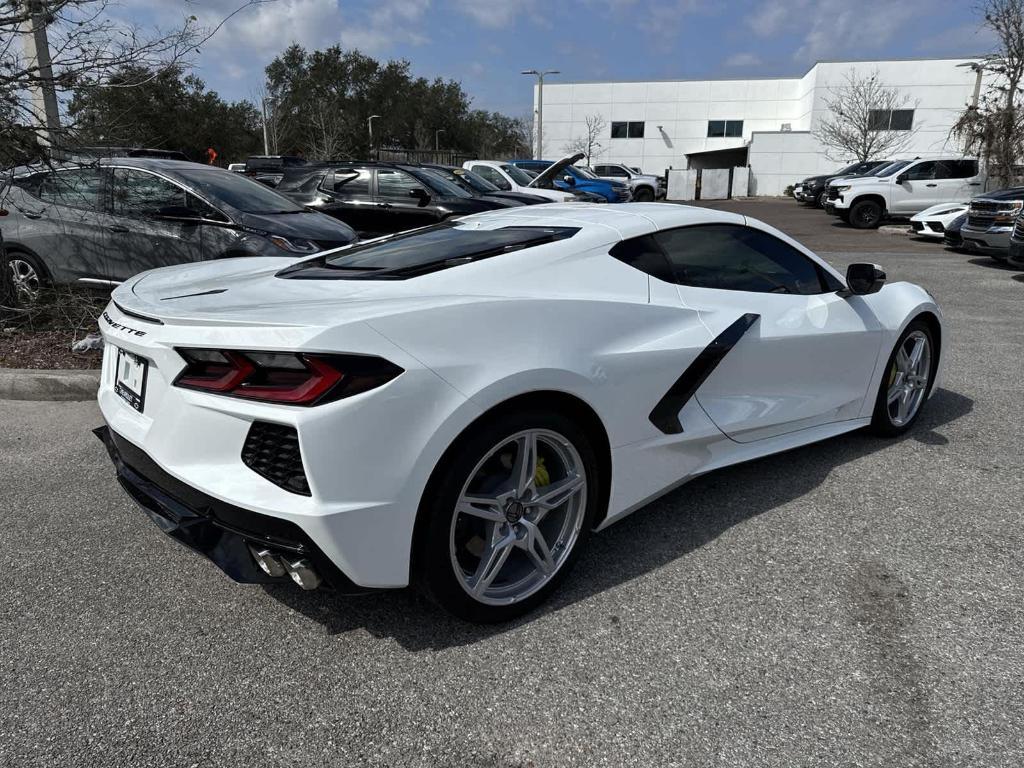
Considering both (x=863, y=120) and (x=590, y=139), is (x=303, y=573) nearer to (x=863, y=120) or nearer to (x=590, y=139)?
(x=863, y=120)

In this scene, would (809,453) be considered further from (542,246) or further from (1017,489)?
(542,246)

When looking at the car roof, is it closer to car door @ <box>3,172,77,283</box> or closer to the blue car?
car door @ <box>3,172,77,283</box>

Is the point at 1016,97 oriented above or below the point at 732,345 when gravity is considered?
above

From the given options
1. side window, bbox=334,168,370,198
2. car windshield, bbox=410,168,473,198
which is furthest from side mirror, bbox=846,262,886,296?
side window, bbox=334,168,370,198

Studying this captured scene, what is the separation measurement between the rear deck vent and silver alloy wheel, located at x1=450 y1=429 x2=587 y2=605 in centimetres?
50

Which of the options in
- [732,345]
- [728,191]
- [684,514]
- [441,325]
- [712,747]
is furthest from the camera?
[728,191]

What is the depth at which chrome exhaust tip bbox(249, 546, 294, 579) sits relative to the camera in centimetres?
214

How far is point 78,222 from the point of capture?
6.53 meters

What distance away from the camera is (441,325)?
2230mm

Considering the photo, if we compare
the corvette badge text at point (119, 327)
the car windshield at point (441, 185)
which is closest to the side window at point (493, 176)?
the car windshield at point (441, 185)

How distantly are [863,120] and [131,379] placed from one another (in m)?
47.8

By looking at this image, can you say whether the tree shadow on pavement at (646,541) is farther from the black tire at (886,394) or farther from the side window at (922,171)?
the side window at (922,171)

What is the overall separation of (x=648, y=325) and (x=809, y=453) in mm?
1843

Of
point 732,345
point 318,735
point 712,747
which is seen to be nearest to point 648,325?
point 732,345
